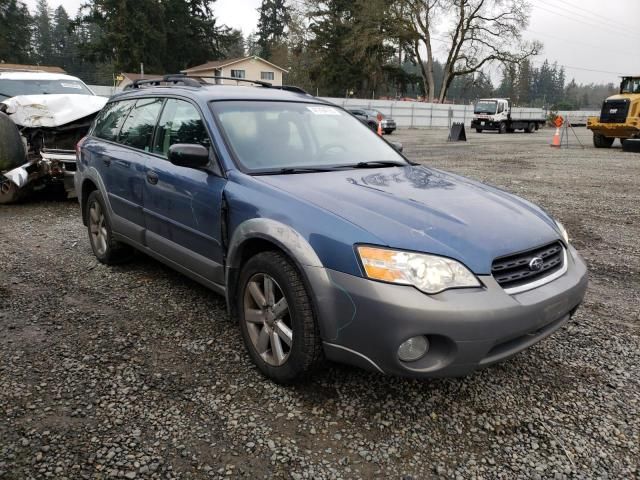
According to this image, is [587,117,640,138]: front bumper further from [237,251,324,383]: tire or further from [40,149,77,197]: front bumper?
[237,251,324,383]: tire

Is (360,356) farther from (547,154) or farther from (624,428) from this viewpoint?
(547,154)

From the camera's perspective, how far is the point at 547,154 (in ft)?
54.9

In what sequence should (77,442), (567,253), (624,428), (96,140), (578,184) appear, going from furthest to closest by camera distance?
1. (578,184)
2. (96,140)
3. (567,253)
4. (624,428)
5. (77,442)

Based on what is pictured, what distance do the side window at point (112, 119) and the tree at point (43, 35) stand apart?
80.8 metres

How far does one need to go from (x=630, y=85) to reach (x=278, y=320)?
20365mm

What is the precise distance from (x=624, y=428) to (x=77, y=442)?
2.64 meters

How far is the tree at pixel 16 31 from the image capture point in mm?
50106

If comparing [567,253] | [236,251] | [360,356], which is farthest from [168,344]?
[567,253]

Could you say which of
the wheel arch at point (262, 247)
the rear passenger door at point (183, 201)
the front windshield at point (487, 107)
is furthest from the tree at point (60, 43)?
the wheel arch at point (262, 247)

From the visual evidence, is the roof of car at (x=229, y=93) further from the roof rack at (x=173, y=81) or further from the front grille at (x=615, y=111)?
the front grille at (x=615, y=111)

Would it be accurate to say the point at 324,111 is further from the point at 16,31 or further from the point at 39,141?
the point at 16,31

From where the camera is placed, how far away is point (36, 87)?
30.5 feet

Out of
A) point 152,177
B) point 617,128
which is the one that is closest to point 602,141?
point 617,128

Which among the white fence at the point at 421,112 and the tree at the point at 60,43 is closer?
the white fence at the point at 421,112
